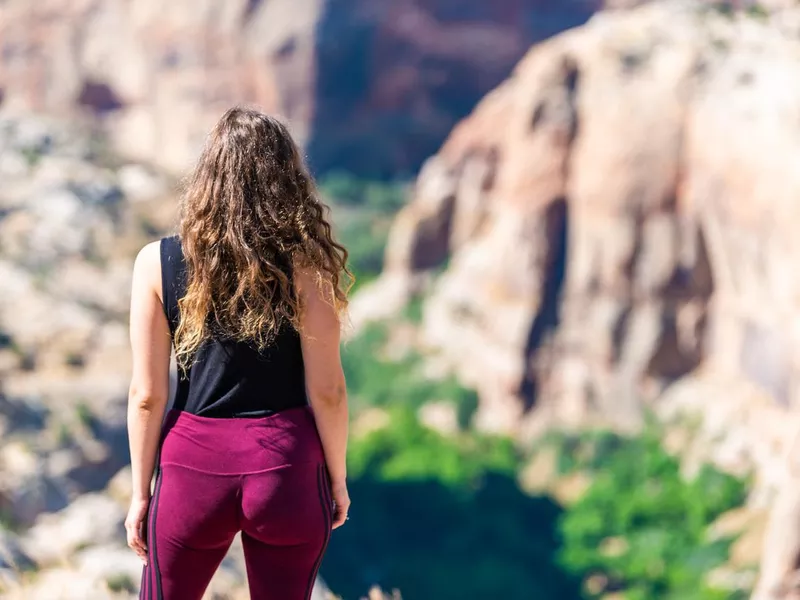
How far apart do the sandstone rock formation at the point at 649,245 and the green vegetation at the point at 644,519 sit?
61cm

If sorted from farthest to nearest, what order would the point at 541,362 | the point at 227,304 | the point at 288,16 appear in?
the point at 288,16, the point at 541,362, the point at 227,304

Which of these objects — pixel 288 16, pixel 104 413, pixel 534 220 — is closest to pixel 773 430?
pixel 534 220

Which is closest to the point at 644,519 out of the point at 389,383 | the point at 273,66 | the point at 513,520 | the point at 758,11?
the point at 513,520

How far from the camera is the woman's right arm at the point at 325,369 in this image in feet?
8.79

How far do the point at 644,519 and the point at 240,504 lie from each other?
13.5 metres

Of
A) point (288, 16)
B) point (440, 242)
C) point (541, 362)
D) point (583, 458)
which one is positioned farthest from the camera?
point (288, 16)

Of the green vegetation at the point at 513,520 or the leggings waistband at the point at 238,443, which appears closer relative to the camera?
the leggings waistband at the point at 238,443

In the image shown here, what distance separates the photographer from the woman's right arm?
268 cm

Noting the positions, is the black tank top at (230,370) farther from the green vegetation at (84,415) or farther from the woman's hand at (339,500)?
the green vegetation at (84,415)

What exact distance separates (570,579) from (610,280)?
537cm

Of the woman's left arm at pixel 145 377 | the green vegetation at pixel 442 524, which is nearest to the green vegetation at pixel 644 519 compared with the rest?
the green vegetation at pixel 442 524

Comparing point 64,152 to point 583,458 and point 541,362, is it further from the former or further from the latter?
point 583,458

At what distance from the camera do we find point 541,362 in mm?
17500

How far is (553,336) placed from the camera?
17.6 m
